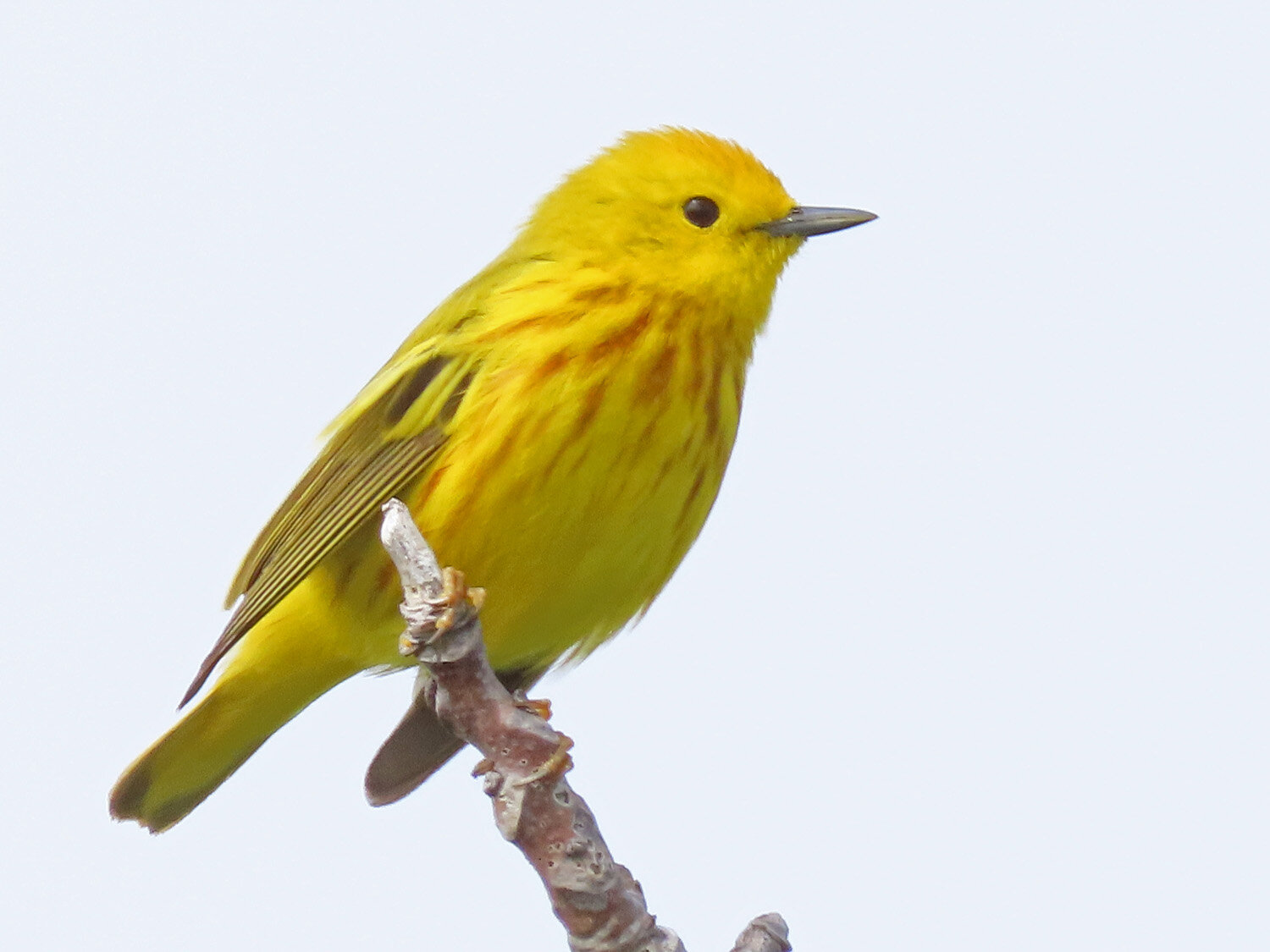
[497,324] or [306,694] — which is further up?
[497,324]

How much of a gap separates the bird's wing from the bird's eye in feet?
2.61

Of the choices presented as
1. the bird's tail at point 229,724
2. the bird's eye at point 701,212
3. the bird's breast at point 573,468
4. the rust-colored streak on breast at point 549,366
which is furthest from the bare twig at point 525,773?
the bird's eye at point 701,212

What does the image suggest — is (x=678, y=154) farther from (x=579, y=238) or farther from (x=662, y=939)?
(x=662, y=939)

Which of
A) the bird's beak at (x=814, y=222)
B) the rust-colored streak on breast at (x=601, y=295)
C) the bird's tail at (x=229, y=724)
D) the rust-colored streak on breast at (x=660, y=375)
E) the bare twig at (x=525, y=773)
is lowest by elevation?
the bare twig at (x=525, y=773)

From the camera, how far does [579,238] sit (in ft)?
16.7

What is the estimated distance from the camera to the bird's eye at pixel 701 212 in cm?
502

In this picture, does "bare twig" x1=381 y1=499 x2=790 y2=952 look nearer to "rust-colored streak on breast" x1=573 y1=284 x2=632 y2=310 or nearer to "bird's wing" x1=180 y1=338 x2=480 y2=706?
"bird's wing" x1=180 y1=338 x2=480 y2=706

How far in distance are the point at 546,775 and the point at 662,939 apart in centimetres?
44

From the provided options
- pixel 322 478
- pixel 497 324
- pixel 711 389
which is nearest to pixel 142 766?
pixel 322 478

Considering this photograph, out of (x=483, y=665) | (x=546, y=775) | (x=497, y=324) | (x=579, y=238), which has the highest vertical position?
(x=579, y=238)

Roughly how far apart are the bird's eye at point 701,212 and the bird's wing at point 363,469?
0.79 meters

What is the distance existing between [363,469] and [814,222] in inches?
59.6

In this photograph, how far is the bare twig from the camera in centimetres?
375

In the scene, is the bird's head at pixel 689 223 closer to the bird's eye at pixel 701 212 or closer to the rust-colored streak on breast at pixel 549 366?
the bird's eye at pixel 701 212
